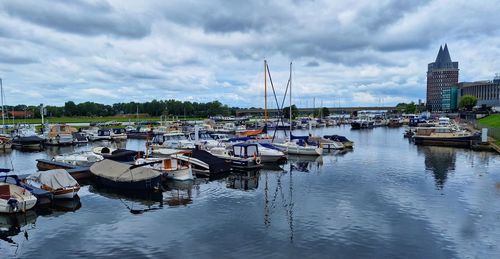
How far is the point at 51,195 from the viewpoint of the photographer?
1084 inches

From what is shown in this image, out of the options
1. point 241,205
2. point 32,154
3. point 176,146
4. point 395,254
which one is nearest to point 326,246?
point 395,254

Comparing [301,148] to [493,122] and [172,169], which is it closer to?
[172,169]

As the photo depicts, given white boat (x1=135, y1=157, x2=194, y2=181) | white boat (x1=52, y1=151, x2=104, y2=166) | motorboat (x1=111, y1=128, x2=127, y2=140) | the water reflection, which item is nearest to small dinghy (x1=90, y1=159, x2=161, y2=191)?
white boat (x1=135, y1=157, x2=194, y2=181)

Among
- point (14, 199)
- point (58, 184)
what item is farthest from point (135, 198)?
point (14, 199)

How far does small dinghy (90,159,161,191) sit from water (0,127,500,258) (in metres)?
1.33

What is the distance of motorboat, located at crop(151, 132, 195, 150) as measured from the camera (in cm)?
6008

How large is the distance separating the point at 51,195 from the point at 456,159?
50.7 metres

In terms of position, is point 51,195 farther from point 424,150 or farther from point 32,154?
point 424,150

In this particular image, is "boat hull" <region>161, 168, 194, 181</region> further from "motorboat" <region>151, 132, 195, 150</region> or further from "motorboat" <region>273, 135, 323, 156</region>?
"motorboat" <region>273, 135, 323, 156</region>

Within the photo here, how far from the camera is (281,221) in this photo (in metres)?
24.0

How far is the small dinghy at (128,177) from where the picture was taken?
31.6m

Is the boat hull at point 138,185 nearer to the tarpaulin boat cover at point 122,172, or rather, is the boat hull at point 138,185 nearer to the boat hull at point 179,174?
the tarpaulin boat cover at point 122,172

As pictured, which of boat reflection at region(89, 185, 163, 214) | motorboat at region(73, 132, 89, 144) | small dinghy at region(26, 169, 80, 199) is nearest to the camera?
boat reflection at region(89, 185, 163, 214)

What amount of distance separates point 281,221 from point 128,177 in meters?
15.6
